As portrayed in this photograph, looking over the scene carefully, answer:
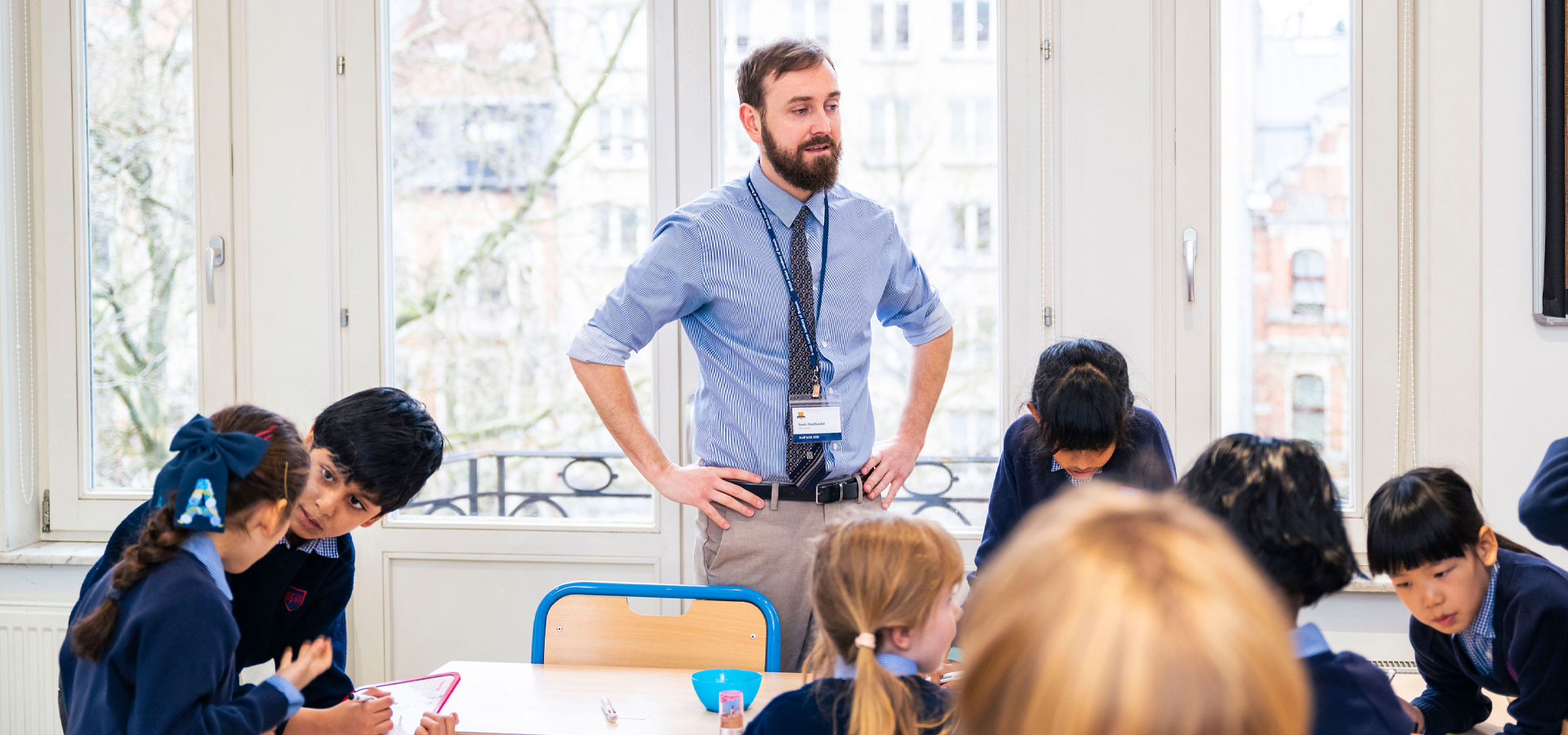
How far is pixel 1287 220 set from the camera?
2900mm

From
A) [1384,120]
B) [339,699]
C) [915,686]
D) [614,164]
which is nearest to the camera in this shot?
[915,686]

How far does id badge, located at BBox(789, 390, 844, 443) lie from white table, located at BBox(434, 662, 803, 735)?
0.50 m

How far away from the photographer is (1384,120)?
2.83 m

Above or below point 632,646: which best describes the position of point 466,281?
above

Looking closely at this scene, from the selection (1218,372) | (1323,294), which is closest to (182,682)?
(1218,372)

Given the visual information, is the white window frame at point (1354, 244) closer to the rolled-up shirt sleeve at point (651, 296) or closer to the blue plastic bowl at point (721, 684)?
the rolled-up shirt sleeve at point (651, 296)

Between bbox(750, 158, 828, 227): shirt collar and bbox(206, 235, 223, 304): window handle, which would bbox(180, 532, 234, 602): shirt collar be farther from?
bbox(206, 235, 223, 304): window handle

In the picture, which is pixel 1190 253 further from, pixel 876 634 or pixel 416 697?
pixel 416 697

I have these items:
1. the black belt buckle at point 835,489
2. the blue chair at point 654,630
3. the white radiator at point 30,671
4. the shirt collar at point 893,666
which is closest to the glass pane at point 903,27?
the black belt buckle at point 835,489

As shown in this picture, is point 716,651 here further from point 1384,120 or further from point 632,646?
point 1384,120

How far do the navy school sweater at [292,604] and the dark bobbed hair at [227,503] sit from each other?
339 millimetres

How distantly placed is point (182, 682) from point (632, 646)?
92cm

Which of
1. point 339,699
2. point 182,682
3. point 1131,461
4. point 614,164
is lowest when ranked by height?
point 339,699

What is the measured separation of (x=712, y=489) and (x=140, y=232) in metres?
2.21
